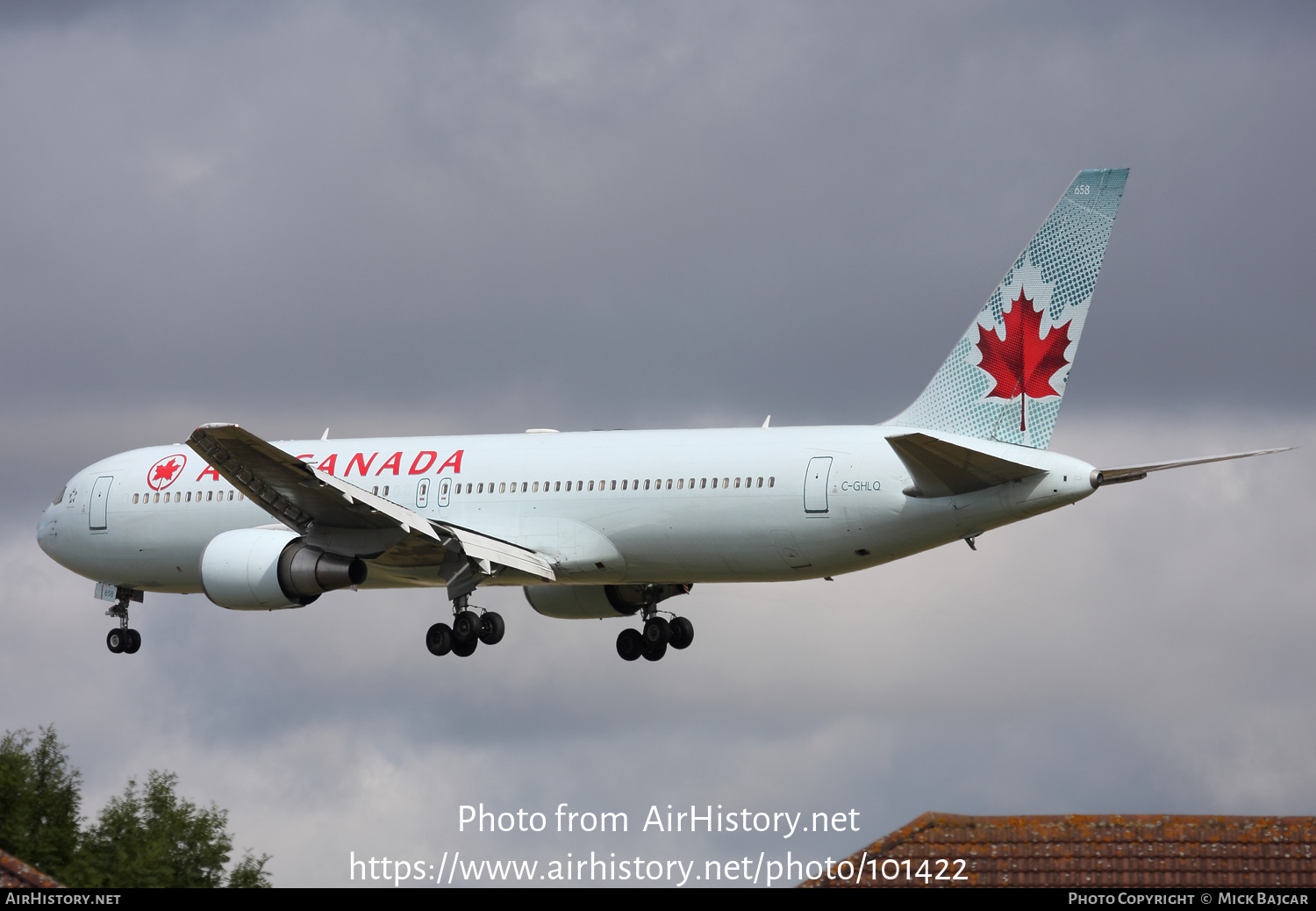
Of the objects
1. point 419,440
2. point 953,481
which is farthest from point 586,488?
point 953,481

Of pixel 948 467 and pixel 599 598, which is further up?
pixel 599 598

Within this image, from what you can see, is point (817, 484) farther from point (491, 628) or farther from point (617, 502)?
point (491, 628)

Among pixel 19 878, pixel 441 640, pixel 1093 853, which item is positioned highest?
pixel 441 640

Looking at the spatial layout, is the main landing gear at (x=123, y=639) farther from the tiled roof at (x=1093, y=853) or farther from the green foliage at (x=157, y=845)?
the tiled roof at (x=1093, y=853)

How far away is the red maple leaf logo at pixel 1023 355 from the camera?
3819 centimetres

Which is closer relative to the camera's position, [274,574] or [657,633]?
[274,574]

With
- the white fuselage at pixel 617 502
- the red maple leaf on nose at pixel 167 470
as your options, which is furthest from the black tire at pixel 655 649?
the red maple leaf on nose at pixel 167 470

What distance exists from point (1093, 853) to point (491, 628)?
53.4ft

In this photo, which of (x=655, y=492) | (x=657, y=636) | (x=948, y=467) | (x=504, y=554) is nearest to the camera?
(x=948, y=467)

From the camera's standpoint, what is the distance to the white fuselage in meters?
37.4

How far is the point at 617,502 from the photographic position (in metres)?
40.6

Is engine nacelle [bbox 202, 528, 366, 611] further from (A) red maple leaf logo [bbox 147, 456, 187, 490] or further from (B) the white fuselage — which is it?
(A) red maple leaf logo [bbox 147, 456, 187, 490]

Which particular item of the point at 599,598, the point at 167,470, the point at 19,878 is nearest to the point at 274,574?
the point at 167,470

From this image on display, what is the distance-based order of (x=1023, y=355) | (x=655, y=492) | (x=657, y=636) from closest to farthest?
(x=1023, y=355) → (x=655, y=492) → (x=657, y=636)
